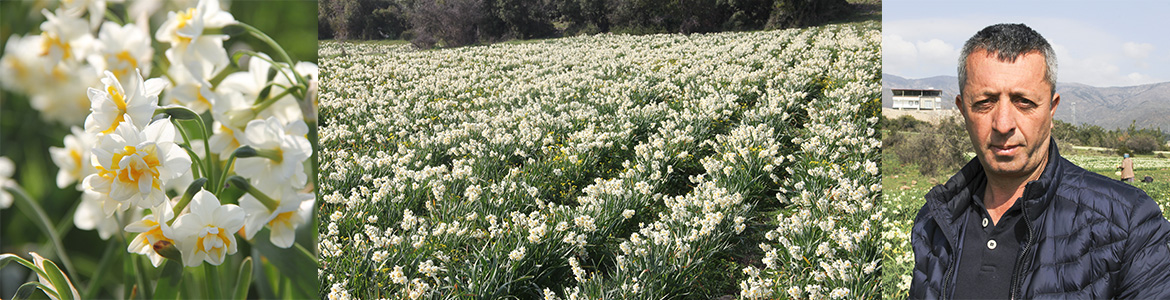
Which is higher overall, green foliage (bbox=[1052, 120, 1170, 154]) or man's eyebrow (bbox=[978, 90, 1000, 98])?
man's eyebrow (bbox=[978, 90, 1000, 98])

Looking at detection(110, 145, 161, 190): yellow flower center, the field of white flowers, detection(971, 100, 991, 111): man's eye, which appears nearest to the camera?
detection(110, 145, 161, 190): yellow flower center

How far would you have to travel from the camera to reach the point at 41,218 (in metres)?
0.86

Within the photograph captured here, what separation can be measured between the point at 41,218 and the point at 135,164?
26cm

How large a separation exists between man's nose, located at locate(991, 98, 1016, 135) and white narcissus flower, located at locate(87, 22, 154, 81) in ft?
4.80

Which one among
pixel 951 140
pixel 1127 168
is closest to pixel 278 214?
pixel 951 140

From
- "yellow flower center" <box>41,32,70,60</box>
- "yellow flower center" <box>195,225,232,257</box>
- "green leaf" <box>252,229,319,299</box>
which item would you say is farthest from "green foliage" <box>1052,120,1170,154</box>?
"yellow flower center" <box>41,32,70,60</box>

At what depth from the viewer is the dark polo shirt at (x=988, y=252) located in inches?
47.6

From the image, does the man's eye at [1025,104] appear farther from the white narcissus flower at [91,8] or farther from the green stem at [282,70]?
the white narcissus flower at [91,8]

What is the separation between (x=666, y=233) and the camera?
333 cm

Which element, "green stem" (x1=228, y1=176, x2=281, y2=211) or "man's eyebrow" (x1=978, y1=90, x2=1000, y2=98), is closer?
"green stem" (x1=228, y1=176, x2=281, y2=211)

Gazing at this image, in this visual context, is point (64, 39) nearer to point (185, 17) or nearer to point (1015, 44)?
point (185, 17)

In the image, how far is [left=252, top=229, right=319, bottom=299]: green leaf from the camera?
3.09ft

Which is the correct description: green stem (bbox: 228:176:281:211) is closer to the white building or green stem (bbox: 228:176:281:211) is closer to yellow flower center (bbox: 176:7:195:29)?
yellow flower center (bbox: 176:7:195:29)

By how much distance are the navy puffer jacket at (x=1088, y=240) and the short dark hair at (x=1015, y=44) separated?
0.52ft
